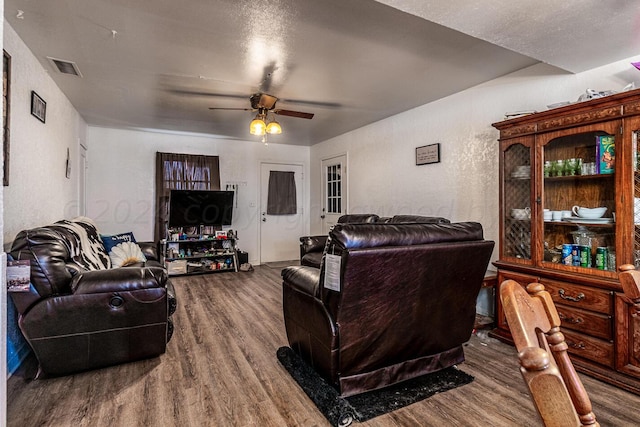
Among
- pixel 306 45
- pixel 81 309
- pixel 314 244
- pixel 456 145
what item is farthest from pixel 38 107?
pixel 456 145

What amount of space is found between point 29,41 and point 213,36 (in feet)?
4.74

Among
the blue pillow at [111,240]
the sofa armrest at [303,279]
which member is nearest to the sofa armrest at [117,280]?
the sofa armrest at [303,279]

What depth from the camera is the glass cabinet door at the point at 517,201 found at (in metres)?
2.73

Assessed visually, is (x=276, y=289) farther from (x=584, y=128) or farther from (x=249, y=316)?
(x=584, y=128)

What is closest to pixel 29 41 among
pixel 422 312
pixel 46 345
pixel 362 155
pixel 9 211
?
pixel 9 211

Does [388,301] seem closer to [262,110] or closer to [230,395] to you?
[230,395]

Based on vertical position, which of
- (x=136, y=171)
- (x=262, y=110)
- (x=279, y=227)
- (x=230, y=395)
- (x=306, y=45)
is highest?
(x=306, y=45)

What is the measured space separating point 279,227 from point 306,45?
180 inches

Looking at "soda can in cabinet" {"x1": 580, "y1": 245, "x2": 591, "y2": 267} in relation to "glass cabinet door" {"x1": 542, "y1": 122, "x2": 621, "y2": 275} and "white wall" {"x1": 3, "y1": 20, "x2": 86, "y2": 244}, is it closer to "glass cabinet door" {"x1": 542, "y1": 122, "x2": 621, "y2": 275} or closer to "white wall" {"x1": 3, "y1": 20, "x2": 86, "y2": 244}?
"glass cabinet door" {"x1": 542, "y1": 122, "x2": 621, "y2": 275}

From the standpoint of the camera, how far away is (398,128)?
4660 millimetres

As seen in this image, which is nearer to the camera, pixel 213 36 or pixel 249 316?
pixel 213 36

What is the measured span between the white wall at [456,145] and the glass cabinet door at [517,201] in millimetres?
504

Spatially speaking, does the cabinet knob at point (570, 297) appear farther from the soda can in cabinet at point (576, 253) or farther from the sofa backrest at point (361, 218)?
the sofa backrest at point (361, 218)

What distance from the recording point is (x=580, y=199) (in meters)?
2.55
